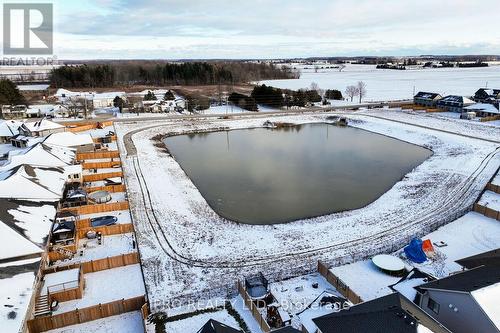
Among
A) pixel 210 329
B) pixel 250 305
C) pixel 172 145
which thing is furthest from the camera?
pixel 172 145

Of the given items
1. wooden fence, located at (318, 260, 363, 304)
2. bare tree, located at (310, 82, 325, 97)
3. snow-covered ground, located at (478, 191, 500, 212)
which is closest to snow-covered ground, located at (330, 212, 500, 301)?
wooden fence, located at (318, 260, 363, 304)

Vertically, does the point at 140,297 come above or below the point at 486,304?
below

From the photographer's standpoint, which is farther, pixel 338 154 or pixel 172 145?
pixel 172 145

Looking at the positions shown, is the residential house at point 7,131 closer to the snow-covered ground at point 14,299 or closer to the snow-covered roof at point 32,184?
the snow-covered roof at point 32,184

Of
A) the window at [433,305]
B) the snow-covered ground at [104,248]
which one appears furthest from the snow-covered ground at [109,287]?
the window at [433,305]

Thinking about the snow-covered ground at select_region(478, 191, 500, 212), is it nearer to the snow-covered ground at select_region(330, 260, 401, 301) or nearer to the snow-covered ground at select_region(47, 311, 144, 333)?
the snow-covered ground at select_region(330, 260, 401, 301)

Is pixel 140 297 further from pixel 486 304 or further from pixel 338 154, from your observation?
pixel 338 154

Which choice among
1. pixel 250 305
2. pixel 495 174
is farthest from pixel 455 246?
pixel 495 174
